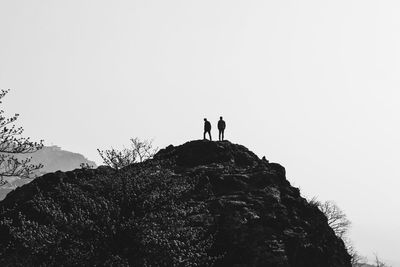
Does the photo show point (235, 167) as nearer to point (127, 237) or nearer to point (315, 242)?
point (315, 242)

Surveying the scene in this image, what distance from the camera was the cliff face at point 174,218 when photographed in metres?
21.4

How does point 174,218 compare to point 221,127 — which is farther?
point 221,127

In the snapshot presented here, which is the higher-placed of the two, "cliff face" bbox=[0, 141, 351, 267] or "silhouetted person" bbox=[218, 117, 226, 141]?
"silhouetted person" bbox=[218, 117, 226, 141]

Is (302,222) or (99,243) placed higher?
(302,222)

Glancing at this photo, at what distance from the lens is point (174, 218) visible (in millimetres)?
23328

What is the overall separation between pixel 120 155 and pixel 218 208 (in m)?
8.53

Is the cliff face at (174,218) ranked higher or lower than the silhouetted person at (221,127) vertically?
lower

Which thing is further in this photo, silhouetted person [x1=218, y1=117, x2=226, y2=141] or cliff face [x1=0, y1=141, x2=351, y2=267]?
silhouetted person [x1=218, y1=117, x2=226, y2=141]

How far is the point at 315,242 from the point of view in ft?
104

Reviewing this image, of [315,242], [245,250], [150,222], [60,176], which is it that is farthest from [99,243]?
[315,242]

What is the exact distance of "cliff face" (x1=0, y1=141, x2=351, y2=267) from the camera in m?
21.4

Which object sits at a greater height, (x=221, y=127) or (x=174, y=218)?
(x=221, y=127)

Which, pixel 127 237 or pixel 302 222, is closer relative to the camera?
pixel 127 237

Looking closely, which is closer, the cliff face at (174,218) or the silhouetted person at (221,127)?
the cliff face at (174,218)
